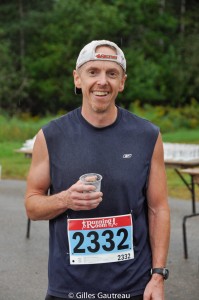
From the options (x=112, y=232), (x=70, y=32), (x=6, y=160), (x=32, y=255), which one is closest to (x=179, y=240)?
(x=32, y=255)

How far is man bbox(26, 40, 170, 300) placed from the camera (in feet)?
9.82

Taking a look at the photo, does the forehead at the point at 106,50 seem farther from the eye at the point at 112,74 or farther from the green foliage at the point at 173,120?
the green foliage at the point at 173,120

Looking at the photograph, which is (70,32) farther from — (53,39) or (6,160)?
(6,160)

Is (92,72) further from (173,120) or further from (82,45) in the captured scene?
(82,45)

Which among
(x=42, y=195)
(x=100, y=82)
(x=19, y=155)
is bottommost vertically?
(x=19, y=155)

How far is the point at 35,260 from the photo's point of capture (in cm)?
729

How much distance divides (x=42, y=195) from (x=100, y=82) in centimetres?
57

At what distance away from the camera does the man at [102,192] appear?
2992 mm

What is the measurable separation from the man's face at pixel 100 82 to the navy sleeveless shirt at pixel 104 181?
92 mm

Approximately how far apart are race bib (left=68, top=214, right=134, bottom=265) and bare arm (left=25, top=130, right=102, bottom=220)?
0.11 metres

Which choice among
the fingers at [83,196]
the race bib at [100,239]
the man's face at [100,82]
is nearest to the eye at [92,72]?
the man's face at [100,82]

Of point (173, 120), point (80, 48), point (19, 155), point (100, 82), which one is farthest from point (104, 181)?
point (80, 48)

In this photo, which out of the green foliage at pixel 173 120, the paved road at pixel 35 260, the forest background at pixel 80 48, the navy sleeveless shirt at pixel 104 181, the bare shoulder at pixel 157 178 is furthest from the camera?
the forest background at pixel 80 48

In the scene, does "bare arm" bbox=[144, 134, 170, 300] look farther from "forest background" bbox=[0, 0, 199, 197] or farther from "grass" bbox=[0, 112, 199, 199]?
"forest background" bbox=[0, 0, 199, 197]
